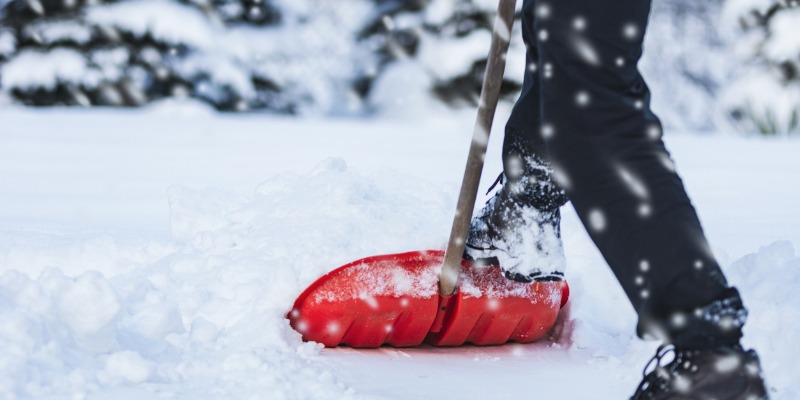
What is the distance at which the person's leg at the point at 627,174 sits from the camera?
3.27 ft

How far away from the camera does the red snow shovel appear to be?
1517 millimetres

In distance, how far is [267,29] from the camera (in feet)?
30.8

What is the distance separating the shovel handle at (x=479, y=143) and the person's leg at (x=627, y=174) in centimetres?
19

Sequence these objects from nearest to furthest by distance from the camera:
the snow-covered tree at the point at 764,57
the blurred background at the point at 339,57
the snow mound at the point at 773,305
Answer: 1. the snow mound at the point at 773,305
2. the blurred background at the point at 339,57
3. the snow-covered tree at the point at 764,57

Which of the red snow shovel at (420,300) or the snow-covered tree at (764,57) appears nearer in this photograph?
the red snow shovel at (420,300)

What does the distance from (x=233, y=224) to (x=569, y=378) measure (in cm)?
84

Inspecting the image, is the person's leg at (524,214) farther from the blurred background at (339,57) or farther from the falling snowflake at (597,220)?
the blurred background at (339,57)

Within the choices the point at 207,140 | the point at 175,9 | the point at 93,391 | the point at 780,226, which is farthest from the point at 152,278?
the point at 175,9

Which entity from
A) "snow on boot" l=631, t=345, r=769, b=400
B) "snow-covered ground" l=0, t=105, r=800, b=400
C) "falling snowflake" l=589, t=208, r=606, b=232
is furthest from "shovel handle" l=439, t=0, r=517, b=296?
"snow on boot" l=631, t=345, r=769, b=400

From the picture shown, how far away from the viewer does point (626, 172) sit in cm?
104

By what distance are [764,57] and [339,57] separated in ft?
16.1

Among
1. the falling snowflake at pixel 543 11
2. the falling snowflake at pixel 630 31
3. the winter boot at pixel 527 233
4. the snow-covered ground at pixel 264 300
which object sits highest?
the falling snowflake at pixel 543 11

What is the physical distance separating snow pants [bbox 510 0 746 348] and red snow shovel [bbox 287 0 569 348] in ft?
1.23

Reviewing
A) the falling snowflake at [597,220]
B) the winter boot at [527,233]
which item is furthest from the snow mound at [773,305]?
the falling snowflake at [597,220]
